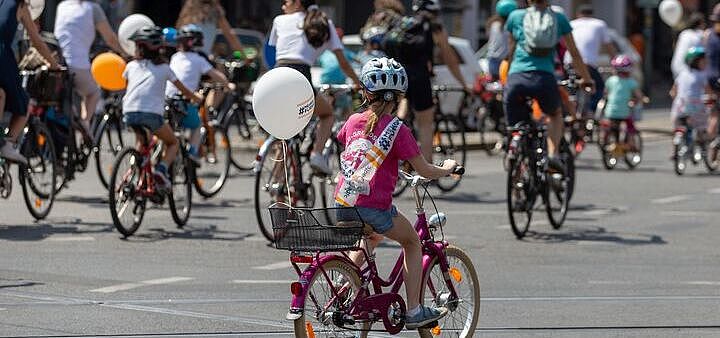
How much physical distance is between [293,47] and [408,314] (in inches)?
216

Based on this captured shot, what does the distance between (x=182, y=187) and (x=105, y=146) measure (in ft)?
9.05

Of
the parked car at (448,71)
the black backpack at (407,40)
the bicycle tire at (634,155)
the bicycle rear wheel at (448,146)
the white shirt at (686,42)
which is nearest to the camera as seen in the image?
the black backpack at (407,40)

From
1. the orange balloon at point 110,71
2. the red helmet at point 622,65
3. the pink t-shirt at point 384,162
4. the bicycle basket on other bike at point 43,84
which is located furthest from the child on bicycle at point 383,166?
the red helmet at point 622,65

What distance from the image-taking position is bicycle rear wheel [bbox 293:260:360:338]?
7.45m

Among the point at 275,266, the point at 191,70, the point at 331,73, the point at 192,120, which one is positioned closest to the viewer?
the point at 275,266

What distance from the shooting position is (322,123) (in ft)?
43.1

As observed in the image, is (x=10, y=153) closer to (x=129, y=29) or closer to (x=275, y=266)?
(x=275, y=266)

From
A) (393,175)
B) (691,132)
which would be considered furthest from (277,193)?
(691,132)

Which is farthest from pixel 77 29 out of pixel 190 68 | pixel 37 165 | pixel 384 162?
pixel 384 162

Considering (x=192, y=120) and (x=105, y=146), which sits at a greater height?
(x=192, y=120)

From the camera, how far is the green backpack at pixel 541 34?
43.8 feet

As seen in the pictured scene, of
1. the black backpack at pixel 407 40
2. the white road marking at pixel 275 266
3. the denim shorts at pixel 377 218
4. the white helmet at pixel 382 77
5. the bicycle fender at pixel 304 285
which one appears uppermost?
the white helmet at pixel 382 77

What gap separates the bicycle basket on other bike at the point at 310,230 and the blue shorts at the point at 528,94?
6.01m

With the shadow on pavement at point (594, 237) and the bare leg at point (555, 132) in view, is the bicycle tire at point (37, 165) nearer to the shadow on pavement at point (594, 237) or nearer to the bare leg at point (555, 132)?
the shadow on pavement at point (594, 237)
